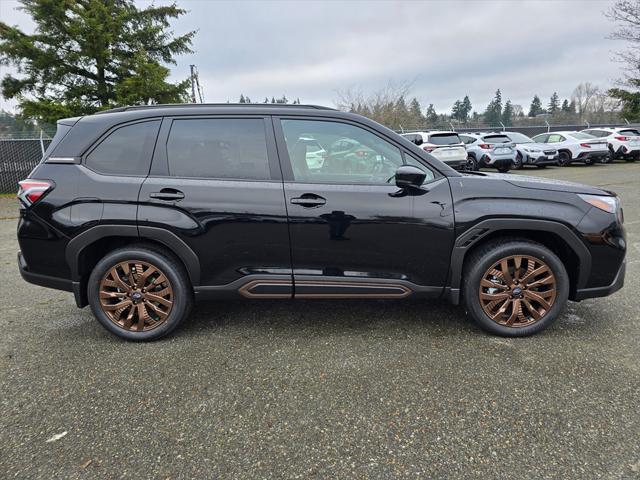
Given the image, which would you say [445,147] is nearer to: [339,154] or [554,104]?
[339,154]

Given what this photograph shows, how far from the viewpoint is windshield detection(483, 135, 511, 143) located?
54.7 feet

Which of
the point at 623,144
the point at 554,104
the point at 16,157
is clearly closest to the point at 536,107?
the point at 554,104

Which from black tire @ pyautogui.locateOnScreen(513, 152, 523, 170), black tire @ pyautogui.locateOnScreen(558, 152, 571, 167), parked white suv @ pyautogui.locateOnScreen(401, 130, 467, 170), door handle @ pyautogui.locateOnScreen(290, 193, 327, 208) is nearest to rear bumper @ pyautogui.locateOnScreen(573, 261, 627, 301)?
door handle @ pyautogui.locateOnScreen(290, 193, 327, 208)

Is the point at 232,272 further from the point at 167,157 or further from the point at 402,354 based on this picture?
the point at 402,354

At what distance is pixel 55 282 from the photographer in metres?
3.15

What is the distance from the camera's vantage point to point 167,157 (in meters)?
3.10

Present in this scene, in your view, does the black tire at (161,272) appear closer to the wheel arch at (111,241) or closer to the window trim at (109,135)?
the wheel arch at (111,241)

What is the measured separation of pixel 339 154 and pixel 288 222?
0.67 metres

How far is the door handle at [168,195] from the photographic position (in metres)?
3.00

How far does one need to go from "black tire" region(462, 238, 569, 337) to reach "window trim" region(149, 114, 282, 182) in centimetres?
162

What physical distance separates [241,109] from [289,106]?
0.38 metres

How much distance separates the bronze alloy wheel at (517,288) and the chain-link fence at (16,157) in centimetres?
1337

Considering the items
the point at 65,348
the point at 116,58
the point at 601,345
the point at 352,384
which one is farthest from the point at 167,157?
the point at 116,58

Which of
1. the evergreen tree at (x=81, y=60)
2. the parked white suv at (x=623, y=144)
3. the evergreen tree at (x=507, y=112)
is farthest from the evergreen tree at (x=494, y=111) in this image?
the evergreen tree at (x=81, y=60)
